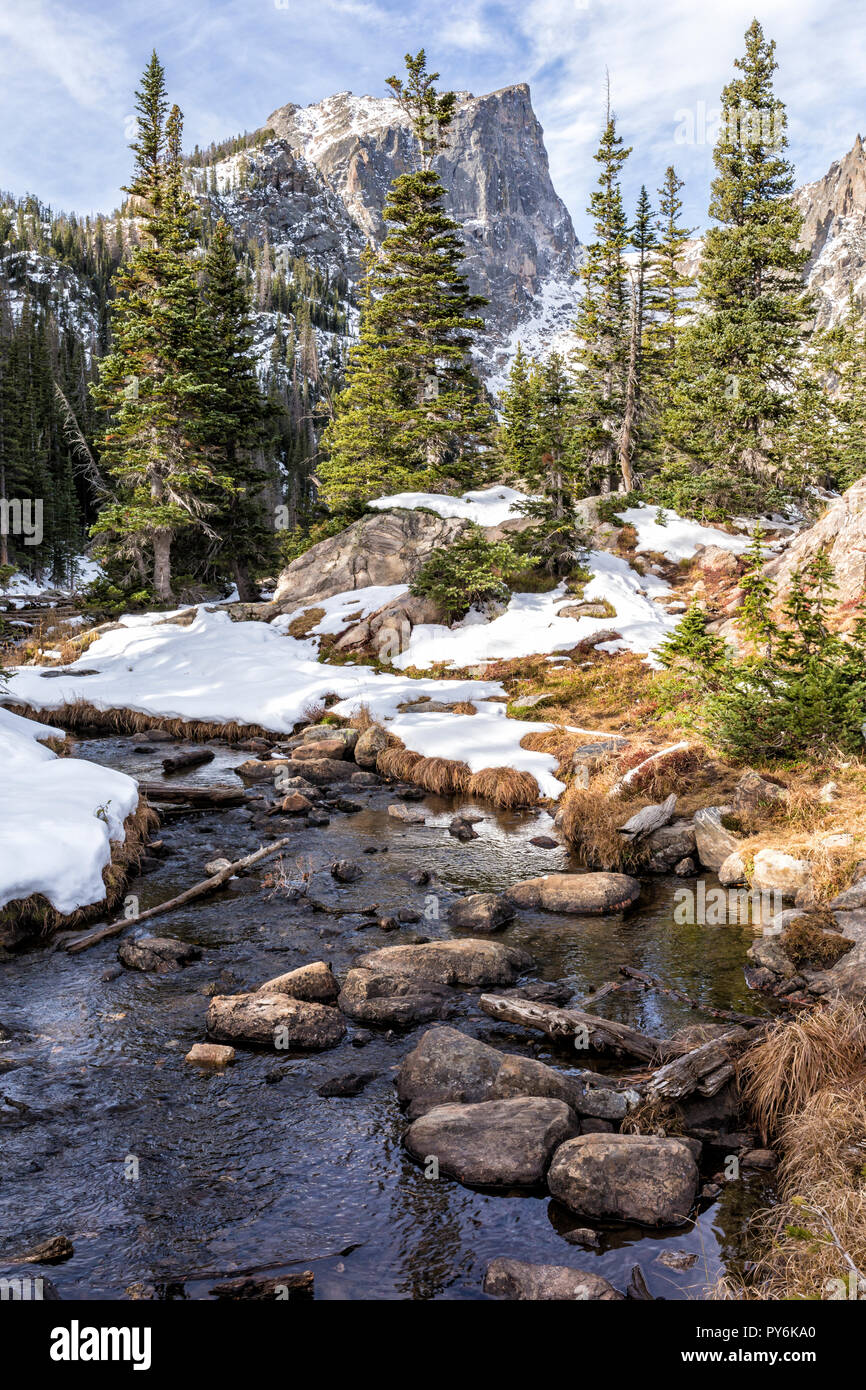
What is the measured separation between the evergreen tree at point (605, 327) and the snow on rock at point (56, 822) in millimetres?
27222

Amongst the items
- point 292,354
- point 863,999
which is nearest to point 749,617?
point 863,999

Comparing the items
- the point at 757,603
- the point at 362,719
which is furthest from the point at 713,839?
the point at 362,719

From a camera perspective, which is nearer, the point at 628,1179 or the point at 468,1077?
the point at 628,1179

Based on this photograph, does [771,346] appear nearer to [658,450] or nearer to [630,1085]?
[658,450]

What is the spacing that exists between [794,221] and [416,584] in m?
23.6

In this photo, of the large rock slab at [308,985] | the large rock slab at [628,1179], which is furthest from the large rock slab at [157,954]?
the large rock slab at [628,1179]

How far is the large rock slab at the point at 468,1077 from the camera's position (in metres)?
6.72

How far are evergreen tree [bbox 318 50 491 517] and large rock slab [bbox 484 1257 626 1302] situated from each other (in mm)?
29355

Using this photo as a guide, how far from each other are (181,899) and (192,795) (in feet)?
16.8

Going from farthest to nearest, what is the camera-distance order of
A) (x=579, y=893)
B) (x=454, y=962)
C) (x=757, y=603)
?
(x=757, y=603) < (x=579, y=893) < (x=454, y=962)

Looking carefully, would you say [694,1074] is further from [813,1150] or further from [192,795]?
[192,795]

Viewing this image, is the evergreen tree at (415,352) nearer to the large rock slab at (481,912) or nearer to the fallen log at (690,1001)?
the large rock slab at (481,912)

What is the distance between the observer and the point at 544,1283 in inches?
185
